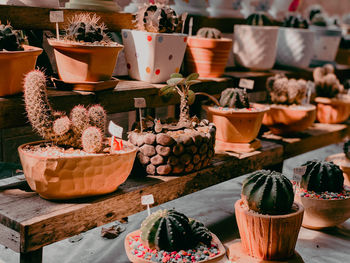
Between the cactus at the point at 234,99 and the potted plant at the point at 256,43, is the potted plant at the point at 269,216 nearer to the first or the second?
the cactus at the point at 234,99

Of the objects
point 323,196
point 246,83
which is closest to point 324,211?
point 323,196

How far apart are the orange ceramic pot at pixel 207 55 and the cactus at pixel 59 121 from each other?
1.09 meters

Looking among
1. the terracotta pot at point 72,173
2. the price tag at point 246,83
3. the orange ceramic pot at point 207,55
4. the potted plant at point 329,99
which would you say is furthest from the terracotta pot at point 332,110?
the terracotta pot at point 72,173

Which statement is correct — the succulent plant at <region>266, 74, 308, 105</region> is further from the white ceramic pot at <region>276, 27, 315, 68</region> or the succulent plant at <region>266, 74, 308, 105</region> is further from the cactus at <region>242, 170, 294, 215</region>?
the cactus at <region>242, 170, 294, 215</region>

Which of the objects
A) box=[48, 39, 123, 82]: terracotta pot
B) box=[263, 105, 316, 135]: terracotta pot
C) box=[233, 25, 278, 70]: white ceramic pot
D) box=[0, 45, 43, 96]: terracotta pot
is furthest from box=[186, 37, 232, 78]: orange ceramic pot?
box=[0, 45, 43, 96]: terracotta pot

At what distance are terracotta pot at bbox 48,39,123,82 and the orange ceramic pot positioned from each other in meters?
0.84

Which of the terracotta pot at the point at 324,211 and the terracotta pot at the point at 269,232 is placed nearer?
the terracotta pot at the point at 269,232

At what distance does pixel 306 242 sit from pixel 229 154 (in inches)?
25.2

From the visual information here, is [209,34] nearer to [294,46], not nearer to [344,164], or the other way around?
[294,46]

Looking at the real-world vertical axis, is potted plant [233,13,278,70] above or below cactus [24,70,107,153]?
above

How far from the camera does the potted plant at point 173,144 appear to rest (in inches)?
79.5

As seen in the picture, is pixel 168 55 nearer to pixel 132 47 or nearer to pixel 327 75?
pixel 132 47

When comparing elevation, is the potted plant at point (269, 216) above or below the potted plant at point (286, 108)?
below

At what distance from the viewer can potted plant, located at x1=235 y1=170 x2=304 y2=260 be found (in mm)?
1885
